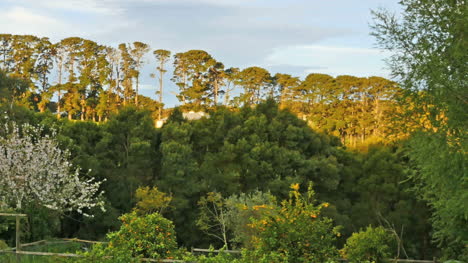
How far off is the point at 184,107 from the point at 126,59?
6.80 m

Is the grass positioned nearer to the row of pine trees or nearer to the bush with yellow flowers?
the bush with yellow flowers

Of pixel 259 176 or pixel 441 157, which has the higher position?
pixel 441 157

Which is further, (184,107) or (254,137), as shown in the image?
(184,107)

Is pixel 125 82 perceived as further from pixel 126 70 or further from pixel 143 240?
pixel 143 240

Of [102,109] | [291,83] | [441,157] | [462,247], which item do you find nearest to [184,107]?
[102,109]

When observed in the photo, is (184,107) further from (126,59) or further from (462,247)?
(462,247)

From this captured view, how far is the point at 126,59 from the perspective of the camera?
42.6 m

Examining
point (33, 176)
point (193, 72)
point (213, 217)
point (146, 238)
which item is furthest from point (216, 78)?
point (146, 238)

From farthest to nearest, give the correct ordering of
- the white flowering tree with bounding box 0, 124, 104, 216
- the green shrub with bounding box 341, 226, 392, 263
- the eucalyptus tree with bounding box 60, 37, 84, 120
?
the eucalyptus tree with bounding box 60, 37, 84, 120 → the white flowering tree with bounding box 0, 124, 104, 216 → the green shrub with bounding box 341, 226, 392, 263

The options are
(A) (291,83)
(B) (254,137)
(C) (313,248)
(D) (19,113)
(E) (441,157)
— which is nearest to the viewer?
(C) (313,248)

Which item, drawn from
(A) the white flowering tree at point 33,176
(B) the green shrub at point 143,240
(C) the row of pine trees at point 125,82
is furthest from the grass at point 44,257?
(C) the row of pine trees at point 125,82

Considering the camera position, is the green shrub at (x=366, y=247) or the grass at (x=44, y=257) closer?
the grass at (x=44, y=257)

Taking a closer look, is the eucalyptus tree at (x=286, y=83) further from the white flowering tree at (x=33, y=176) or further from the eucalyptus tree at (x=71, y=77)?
the white flowering tree at (x=33, y=176)

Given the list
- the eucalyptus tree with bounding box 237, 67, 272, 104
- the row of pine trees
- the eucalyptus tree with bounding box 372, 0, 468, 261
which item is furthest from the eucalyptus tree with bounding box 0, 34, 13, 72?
the eucalyptus tree with bounding box 372, 0, 468, 261
